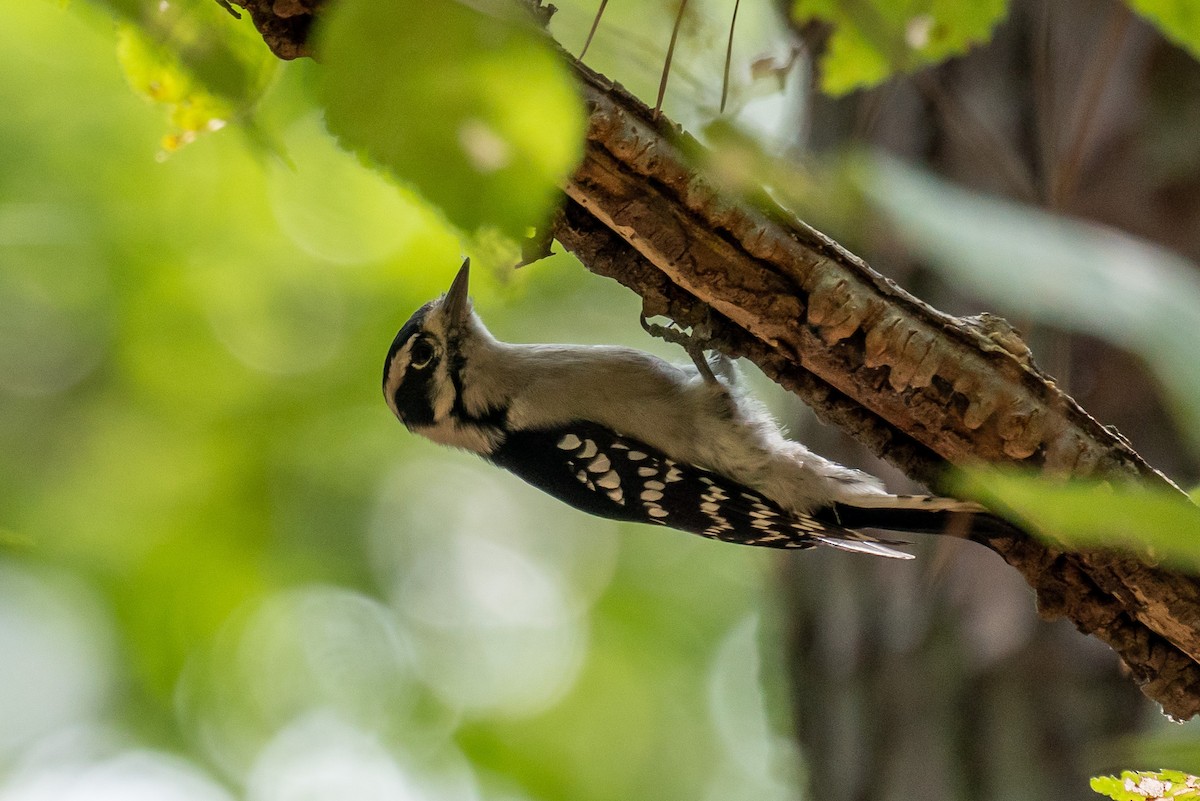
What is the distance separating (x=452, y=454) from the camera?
29.5 feet

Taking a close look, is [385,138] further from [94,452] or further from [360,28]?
[94,452]

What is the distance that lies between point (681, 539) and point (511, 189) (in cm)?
843

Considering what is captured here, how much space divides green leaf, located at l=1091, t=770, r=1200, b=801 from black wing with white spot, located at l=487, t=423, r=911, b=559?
5.77ft

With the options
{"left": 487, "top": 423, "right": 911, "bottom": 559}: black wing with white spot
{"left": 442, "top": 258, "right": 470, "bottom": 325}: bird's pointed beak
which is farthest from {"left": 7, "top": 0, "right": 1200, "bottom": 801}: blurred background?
{"left": 442, "top": 258, "right": 470, "bottom": 325}: bird's pointed beak

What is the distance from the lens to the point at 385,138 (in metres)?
0.59

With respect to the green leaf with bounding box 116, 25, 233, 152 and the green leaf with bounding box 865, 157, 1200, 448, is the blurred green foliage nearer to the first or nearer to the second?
the green leaf with bounding box 116, 25, 233, 152

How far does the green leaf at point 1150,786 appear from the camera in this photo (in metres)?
1.32

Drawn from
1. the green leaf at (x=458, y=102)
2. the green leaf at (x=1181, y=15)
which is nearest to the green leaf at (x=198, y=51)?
the green leaf at (x=458, y=102)

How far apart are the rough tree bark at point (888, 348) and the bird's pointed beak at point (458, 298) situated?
1.57 metres

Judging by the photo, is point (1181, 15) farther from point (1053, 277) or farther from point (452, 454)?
point (452, 454)

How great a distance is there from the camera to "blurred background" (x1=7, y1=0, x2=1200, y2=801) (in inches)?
67.3

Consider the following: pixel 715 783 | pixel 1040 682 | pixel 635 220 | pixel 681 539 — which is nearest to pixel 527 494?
pixel 681 539

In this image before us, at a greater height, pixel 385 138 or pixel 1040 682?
pixel 385 138

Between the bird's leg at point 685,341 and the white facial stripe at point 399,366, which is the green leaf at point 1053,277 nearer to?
the bird's leg at point 685,341
